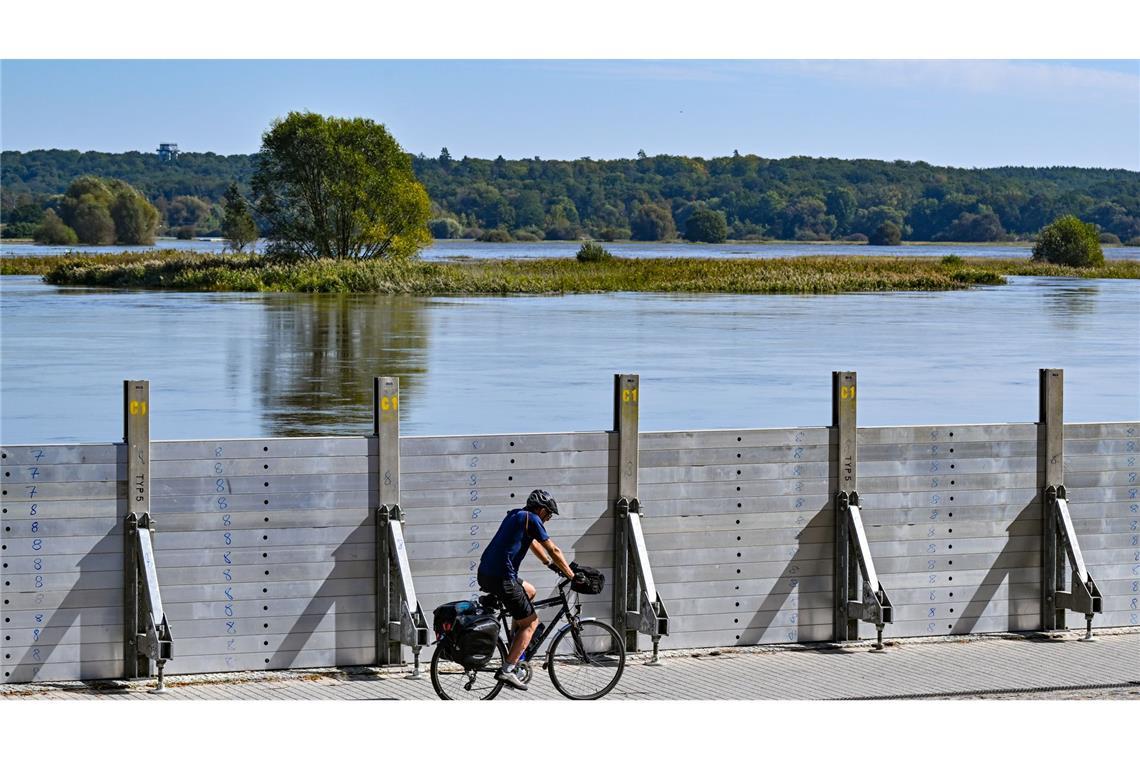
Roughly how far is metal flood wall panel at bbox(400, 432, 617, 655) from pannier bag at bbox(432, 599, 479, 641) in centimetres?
131

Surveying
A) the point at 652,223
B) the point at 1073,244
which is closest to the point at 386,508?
the point at 1073,244

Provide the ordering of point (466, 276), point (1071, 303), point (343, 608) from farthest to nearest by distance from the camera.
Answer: point (466, 276)
point (1071, 303)
point (343, 608)

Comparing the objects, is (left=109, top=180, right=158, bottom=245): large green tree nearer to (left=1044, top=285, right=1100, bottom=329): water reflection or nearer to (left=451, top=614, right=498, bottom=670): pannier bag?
(left=1044, top=285, right=1100, bottom=329): water reflection

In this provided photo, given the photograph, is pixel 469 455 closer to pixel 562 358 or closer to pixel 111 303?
pixel 562 358

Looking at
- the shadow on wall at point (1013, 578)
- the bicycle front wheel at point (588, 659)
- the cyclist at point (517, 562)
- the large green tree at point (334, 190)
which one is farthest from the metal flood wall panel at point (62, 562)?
the large green tree at point (334, 190)

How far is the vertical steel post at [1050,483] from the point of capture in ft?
39.7

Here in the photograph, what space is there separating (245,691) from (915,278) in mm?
76624

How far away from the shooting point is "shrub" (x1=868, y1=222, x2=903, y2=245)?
167613mm

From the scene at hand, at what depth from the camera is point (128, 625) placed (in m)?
10.1

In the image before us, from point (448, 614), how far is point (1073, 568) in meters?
5.01

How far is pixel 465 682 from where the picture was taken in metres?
9.88

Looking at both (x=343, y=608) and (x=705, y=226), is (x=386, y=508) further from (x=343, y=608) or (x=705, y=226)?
(x=705, y=226)

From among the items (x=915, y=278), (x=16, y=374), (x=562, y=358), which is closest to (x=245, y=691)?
(x=16, y=374)

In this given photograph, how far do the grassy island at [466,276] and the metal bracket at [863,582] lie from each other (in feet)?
196
